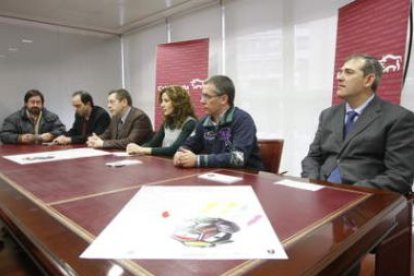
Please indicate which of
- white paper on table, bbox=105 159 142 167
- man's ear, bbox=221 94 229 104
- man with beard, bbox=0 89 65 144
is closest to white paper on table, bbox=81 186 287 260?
white paper on table, bbox=105 159 142 167

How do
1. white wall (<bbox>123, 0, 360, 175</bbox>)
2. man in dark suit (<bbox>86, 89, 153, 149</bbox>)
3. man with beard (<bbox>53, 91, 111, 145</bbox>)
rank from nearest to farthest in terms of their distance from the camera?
man in dark suit (<bbox>86, 89, 153, 149</bbox>) → white wall (<bbox>123, 0, 360, 175</bbox>) → man with beard (<bbox>53, 91, 111, 145</bbox>)

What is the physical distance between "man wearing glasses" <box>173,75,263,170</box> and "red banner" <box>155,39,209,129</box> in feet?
6.50

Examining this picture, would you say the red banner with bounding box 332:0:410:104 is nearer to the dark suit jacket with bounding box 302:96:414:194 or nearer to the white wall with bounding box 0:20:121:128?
the dark suit jacket with bounding box 302:96:414:194

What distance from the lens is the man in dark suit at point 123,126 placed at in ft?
8.91

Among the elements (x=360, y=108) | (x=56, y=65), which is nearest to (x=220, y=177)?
(x=360, y=108)

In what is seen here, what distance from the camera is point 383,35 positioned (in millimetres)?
2346

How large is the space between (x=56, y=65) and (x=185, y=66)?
2169 millimetres

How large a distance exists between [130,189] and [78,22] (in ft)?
14.1

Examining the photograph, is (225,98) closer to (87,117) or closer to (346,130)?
(346,130)

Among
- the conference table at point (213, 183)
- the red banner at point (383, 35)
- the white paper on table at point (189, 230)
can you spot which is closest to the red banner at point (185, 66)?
the red banner at point (383, 35)

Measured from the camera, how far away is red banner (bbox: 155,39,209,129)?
13.1 ft

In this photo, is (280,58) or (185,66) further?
(185,66)

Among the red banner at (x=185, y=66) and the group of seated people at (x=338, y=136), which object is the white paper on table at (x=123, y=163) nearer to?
the group of seated people at (x=338, y=136)

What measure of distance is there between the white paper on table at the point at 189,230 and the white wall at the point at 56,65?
4.39 meters
